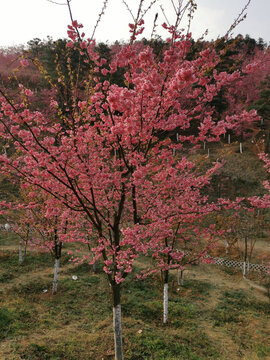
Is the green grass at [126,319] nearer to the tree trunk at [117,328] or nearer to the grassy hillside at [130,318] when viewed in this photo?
the grassy hillside at [130,318]

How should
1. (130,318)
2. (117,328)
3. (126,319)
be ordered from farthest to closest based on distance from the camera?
(130,318), (126,319), (117,328)

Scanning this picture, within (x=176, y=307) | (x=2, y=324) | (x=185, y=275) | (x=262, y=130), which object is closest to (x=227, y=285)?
(x=185, y=275)

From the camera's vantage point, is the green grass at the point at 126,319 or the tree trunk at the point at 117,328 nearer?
the tree trunk at the point at 117,328

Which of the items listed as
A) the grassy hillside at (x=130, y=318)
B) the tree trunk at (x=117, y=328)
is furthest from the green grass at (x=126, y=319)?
the tree trunk at (x=117, y=328)

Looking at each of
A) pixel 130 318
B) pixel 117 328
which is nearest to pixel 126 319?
pixel 130 318

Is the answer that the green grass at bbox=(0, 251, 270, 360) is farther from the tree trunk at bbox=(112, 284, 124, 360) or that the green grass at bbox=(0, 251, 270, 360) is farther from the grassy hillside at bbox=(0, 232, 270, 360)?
the tree trunk at bbox=(112, 284, 124, 360)

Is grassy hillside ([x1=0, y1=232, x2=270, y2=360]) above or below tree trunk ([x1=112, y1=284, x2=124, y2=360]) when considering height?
below

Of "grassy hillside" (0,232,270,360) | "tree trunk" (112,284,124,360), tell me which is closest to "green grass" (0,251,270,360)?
"grassy hillside" (0,232,270,360)

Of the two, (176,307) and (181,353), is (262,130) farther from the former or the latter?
(181,353)

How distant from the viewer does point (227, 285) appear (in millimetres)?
12039

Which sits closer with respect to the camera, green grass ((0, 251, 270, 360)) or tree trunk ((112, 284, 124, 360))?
tree trunk ((112, 284, 124, 360))

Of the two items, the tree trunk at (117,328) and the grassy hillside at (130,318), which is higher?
the tree trunk at (117,328)

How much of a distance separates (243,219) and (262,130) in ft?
59.7

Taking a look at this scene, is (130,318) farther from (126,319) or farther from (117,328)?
(117,328)
